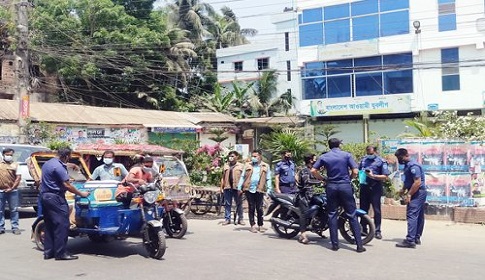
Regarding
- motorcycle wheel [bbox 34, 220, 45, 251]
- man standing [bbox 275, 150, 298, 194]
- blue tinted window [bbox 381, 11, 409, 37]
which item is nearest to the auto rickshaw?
motorcycle wheel [bbox 34, 220, 45, 251]

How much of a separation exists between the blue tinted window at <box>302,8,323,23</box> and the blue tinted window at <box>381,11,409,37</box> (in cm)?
395

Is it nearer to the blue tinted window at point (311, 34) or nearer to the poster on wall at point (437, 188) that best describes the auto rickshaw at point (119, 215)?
the poster on wall at point (437, 188)

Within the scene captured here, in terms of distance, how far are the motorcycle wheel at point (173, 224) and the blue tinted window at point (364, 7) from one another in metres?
24.5

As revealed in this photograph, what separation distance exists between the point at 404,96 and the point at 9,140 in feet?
69.9

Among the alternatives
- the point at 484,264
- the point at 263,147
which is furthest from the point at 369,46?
the point at 484,264

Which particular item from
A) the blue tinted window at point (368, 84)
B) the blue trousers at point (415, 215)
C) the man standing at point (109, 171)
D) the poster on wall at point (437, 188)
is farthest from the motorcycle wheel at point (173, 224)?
the blue tinted window at point (368, 84)

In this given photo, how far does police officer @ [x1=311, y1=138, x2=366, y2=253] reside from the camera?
8.52m

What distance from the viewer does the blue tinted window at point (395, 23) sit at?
101 feet

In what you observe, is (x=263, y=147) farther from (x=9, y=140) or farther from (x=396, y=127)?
(x=396, y=127)

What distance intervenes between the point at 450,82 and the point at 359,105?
17.4 ft

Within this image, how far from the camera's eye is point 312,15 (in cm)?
3334

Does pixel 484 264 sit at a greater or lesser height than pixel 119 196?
lesser

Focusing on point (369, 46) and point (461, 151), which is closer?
point (461, 151)

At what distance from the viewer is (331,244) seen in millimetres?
9000
